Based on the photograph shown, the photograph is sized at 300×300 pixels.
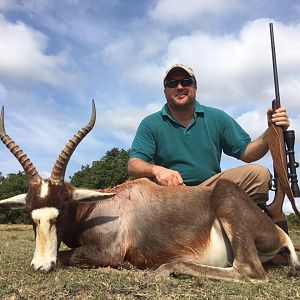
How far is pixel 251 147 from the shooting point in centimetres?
708

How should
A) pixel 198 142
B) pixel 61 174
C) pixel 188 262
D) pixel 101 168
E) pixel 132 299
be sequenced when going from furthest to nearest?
pixel 101 168
pixel 198 142
pixel 61 174
pixel 188 262
pixel 132 299

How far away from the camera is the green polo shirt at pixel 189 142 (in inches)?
270

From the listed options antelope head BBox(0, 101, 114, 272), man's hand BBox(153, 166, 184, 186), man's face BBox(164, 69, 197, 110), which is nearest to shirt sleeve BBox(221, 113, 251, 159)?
man's face BBox(164, 69, 197, 110)

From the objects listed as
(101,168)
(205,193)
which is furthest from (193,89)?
(101,168)

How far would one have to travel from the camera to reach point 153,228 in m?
5.29

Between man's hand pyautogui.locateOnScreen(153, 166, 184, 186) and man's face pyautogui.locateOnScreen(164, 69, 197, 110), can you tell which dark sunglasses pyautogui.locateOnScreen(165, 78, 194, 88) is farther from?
man's hand pyautogui.locateOnScreen(153, 166, 184, 186)

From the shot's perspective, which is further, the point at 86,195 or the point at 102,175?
the point at 102,175

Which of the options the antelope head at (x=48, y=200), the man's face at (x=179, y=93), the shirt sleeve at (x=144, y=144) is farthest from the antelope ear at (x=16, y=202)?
the man's face at (x=179, y=93)

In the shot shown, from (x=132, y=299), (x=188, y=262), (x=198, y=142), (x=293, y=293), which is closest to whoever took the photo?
(x=132, y=299)

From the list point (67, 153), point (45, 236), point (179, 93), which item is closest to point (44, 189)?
point (45, 236)

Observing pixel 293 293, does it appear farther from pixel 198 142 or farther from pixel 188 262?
pixel 198 142

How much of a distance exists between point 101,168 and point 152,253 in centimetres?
3522

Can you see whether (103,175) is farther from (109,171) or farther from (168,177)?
(168,177)

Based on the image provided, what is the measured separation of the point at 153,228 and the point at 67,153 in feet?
4.71
